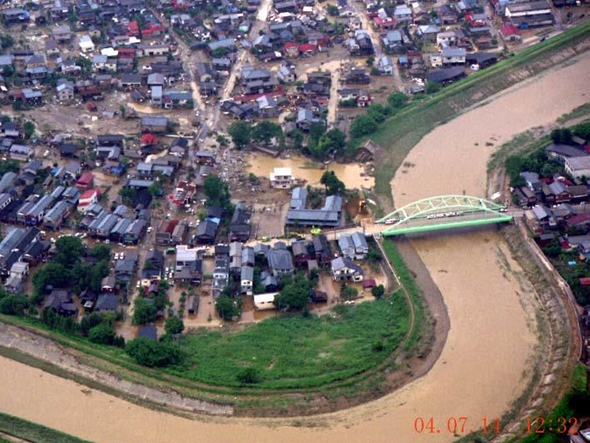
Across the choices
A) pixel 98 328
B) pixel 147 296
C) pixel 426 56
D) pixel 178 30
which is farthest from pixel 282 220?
pixel 178 30

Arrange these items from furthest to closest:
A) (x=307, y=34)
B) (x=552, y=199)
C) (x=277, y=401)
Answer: (x=307, y=34) < (x=552, y=199) < (x=277, y=401)

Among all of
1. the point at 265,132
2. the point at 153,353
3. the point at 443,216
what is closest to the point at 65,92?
the point at 265,132

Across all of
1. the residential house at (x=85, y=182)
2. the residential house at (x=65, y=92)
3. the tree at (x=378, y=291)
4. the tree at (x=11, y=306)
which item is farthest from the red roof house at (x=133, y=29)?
the tree at (x=378, y=291)

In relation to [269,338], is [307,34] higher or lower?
higher

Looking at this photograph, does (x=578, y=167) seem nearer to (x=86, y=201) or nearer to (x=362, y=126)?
(x=362, y=126)

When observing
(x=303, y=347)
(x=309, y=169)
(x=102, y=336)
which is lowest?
(x=303, y=347)

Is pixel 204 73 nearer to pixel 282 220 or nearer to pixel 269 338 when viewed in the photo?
pixel 282 220

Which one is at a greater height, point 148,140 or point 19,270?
point 148,140
